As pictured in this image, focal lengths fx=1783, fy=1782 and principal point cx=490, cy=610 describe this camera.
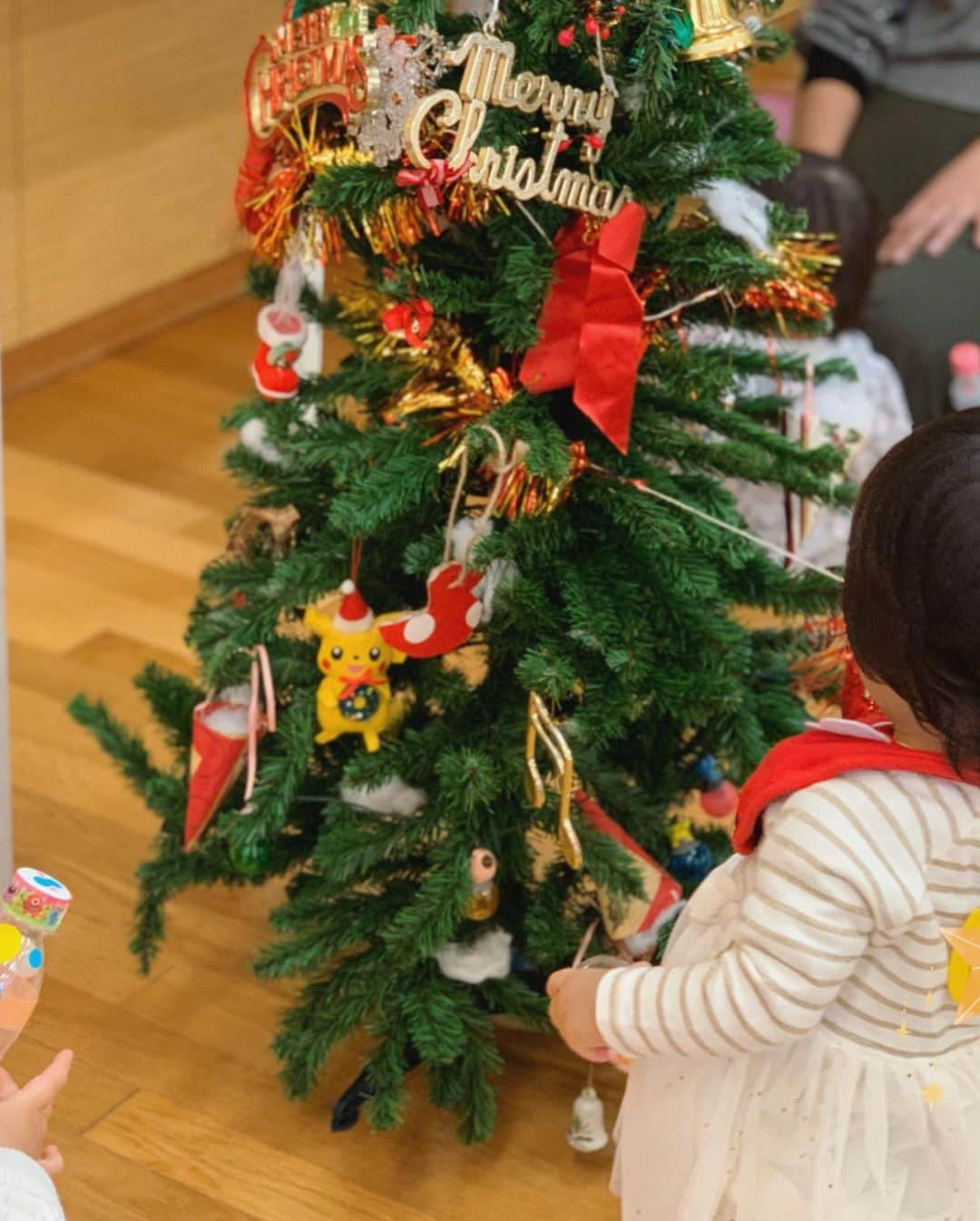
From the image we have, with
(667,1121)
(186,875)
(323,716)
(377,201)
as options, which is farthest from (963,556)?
(186,875)

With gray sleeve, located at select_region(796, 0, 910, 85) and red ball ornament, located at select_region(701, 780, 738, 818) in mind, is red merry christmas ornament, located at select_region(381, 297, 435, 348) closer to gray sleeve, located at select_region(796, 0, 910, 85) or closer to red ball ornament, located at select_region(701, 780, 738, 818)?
red ball ornament, located at select_region(701, 780, 738, 818)

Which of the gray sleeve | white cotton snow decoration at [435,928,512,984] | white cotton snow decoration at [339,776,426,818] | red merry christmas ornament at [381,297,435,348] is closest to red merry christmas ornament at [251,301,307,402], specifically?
red merry christmas ornament at [381,297,435,348]

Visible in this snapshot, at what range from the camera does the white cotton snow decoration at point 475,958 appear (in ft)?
4.61

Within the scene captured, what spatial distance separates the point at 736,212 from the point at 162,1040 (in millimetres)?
845

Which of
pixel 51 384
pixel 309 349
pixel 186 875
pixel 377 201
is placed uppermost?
pixel 377 201

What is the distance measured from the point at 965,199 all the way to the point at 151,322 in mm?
1342

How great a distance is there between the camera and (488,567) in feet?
4.19

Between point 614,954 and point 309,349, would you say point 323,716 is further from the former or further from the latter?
point 309,349

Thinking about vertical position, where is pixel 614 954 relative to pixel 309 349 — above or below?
below

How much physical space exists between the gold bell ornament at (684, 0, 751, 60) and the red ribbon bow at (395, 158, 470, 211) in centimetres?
17

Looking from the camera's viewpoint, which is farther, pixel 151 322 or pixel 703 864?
pixel 151 322

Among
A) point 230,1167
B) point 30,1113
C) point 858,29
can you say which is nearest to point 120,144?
point 858,29

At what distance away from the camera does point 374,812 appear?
1.40 m

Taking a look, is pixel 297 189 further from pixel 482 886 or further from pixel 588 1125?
pixel 588 1125
